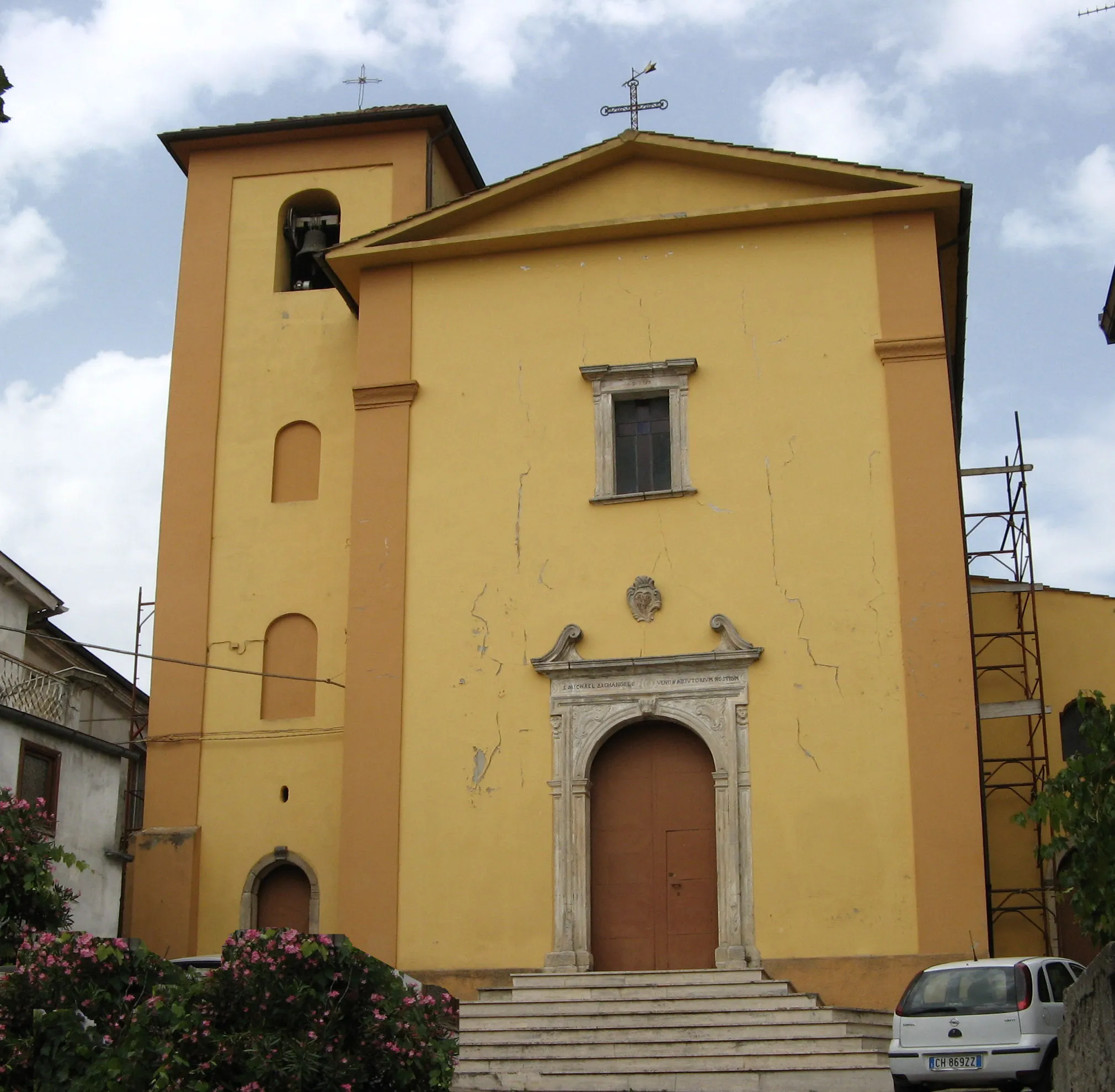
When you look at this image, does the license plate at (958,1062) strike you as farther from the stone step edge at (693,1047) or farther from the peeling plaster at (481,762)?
the peeling plaster at (481,762)

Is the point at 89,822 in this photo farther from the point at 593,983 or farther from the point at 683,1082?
the point at 683,1082

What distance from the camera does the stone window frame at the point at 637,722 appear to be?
17062mm

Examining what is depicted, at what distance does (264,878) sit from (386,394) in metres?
5.73

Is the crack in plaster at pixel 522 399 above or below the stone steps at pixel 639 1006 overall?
above

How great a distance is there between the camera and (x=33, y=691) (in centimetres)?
2070

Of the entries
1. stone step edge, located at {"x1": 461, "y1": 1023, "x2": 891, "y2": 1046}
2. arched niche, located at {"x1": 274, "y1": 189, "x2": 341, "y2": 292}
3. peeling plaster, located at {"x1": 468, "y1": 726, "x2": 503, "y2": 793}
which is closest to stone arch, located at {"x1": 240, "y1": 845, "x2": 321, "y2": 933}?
peeling plaster, located at {"x1": 468, "y1": 726, "x2": 503, "y2": 793}

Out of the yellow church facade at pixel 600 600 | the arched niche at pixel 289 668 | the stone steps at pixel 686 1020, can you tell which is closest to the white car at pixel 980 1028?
the stone steps at pixel 686 1020

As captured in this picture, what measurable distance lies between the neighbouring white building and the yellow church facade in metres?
1.41

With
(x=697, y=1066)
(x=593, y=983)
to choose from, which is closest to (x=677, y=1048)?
(x=697, y=1066)

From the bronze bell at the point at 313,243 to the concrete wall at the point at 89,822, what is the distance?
22.6ft

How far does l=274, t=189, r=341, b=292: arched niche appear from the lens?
2217cm

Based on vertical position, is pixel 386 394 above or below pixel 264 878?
above

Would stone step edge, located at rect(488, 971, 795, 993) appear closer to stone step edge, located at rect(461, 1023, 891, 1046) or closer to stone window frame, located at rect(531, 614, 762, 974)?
stone window frame, located at rect(531, 614, 762, 974)

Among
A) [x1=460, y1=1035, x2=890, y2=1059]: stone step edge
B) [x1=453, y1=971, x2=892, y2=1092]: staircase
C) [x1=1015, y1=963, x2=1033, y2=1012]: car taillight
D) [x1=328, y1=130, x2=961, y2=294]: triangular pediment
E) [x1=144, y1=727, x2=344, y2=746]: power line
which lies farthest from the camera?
[x1=144, y1=727, x2=344, y2=746]: power line
